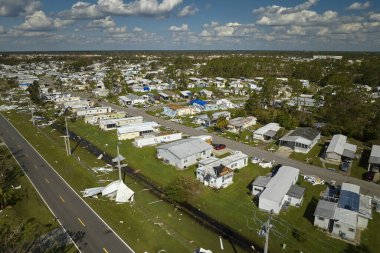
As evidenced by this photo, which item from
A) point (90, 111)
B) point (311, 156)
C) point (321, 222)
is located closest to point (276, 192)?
point (321, 222)

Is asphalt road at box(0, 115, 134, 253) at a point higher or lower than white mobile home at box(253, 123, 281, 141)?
lower

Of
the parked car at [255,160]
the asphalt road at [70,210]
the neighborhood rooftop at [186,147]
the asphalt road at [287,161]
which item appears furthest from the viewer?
the parked car at [255,160]

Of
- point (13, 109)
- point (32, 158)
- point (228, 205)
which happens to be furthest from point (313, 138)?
point (13, 109)

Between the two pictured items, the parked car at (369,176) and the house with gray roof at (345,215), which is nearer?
the house with gray roof at (345,215)

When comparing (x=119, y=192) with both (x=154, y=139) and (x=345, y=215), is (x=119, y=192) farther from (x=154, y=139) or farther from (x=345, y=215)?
(x=345, y=215)

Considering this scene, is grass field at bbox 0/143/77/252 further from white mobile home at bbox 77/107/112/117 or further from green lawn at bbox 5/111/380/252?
white mobile home at bbox 77/107/112/117

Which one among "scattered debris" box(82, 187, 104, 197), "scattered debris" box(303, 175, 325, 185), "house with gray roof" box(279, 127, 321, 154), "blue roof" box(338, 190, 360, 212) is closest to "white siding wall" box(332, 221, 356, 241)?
"blue roof" box(338, 190, 360, 212)

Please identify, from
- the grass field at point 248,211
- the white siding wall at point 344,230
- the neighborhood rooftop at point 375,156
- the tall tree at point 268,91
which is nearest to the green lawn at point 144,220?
the grass field at point 248,211

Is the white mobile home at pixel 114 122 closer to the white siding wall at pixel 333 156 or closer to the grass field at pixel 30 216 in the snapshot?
the grass field at pixel 30 216
